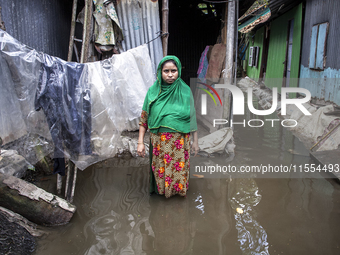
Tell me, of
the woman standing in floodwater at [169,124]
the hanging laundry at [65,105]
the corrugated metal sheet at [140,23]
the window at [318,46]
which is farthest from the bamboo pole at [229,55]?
the window at [318,46]

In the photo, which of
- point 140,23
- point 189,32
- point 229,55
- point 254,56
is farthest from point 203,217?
point 254,56

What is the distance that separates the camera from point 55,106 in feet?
8.74

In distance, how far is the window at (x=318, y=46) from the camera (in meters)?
6.57

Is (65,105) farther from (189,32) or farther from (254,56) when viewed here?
(254,56)

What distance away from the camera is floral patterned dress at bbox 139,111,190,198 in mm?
2887

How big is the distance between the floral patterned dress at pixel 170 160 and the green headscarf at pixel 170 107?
0.09 m

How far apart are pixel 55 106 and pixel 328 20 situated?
665 centimetres

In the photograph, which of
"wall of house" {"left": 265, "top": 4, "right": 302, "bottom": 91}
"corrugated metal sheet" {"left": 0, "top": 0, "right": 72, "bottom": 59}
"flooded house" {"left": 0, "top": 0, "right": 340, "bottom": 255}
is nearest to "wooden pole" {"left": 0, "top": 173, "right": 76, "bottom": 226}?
"flooded house" {"left": 0, "top": 0, "right": 340, "bottom": 255}

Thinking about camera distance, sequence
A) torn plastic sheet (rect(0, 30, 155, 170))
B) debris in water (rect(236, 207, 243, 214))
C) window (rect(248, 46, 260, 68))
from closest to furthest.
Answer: torn plastic sheet (rect(0, 30, 155, 170))
debris in water (rect(236, 207, 243, 214))
window (rect(248, 46, 260, 68))

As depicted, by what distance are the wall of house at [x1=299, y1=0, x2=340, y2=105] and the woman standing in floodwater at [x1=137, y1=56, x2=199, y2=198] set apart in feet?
14.9

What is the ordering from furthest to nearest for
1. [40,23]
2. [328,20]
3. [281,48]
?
[281,48] → [328,20] → [40,23]

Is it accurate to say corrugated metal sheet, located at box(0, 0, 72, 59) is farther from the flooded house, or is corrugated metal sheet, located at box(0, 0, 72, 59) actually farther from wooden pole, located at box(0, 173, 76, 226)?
wooden pole, located at box(0, 173, 76, 226)

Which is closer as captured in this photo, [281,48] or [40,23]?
[40,23]

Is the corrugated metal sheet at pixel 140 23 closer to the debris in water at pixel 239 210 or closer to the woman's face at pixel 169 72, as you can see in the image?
the woman's face at pixel 169 72
